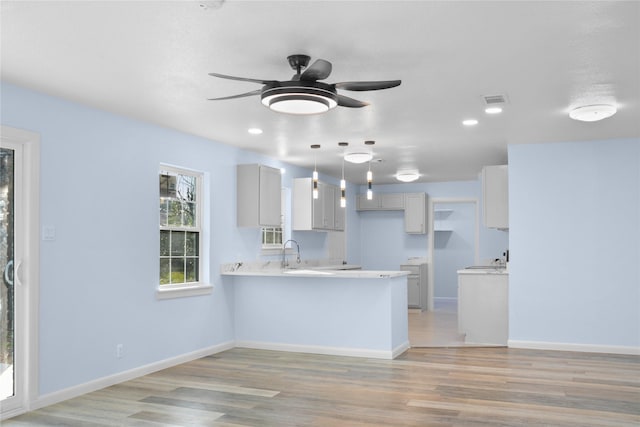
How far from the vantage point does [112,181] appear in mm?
5254

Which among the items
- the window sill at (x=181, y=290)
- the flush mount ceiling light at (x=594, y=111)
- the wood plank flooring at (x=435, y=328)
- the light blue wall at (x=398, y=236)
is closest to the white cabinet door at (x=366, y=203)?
the light blue wall at (x=398, y=236)

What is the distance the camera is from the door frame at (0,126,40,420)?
4402mm

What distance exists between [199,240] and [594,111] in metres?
4.19

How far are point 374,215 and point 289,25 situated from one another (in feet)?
27.2

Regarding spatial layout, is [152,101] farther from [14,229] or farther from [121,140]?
[14,229]

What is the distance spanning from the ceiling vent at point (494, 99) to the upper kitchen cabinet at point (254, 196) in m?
3.04

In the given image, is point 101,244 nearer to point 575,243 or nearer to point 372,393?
point 372,393

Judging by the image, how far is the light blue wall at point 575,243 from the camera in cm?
652

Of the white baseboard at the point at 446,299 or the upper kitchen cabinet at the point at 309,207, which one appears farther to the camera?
the white baseboard at the point at 446,299

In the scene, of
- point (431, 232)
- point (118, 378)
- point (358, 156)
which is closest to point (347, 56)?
point (358, 156)

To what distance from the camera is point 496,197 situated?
7.31 meters

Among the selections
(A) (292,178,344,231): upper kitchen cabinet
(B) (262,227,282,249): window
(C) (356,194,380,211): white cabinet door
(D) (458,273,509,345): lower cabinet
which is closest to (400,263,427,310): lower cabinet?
(C) (356,194,380,211): white cabinet door

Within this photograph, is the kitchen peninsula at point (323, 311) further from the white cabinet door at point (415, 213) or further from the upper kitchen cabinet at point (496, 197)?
the white cabinet door at point (415, 213)

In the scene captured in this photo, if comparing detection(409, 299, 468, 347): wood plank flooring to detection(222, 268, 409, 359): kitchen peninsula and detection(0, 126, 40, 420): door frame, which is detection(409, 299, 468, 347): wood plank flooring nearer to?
detection(222, 268, 409, 359): kitchen peninsula
